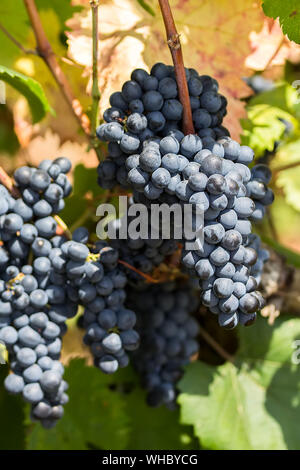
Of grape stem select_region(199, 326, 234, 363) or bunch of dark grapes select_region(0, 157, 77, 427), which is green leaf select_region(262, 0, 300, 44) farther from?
grape stem select_region(199, 326, 234, 363)

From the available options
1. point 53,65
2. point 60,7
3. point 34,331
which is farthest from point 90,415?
point 60,7

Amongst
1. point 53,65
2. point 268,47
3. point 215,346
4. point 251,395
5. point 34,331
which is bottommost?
point 251,395

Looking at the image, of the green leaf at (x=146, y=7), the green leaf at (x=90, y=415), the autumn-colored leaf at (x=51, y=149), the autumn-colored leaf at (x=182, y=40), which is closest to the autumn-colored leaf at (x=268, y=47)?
the autumn-colored leaf at (x=182, y=40)

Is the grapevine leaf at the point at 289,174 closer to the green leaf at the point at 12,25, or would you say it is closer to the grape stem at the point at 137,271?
the grape stem at the point at 137,271

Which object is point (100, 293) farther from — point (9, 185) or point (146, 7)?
point (146, 7)

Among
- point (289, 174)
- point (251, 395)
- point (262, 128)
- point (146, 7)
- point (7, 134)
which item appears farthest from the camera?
point (289, 174)

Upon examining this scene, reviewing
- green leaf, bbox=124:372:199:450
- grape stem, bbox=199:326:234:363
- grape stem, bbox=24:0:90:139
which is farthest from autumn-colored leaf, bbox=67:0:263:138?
green leaf, bbox=124:372:199:450
